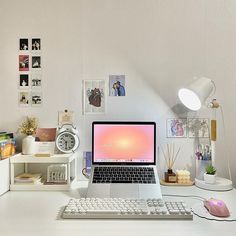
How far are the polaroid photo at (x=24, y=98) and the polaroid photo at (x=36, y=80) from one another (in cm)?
6

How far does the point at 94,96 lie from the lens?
1.63m

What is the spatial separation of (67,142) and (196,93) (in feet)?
2.70

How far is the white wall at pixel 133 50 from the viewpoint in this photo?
162 centimetres

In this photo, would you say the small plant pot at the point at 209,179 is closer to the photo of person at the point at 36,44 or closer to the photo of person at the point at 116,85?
the photo of person at the point at 116,85

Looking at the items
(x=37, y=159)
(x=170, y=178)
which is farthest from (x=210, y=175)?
(x=37, y=159)

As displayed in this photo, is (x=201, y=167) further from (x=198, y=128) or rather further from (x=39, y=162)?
(x=39, y=162)

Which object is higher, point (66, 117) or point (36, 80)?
point (36, 80)

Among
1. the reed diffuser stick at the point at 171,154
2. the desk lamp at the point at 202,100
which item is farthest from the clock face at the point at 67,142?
the desk lamp at the point at 202,100

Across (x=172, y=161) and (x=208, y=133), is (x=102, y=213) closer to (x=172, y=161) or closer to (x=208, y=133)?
(x=172, y=161)

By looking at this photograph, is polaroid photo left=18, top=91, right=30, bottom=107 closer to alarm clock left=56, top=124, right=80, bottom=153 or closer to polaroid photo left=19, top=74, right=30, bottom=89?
polaroid photo left=19, top=74, right=30, bottom=89

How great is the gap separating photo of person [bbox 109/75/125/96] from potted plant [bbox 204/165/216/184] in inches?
27.0

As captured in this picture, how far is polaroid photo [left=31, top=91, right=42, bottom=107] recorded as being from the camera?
1.64 m

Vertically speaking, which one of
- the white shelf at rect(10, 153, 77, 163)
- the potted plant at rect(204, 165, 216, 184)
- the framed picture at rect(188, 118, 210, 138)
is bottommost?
the potted plant at rect(204, 165, 216, 184)

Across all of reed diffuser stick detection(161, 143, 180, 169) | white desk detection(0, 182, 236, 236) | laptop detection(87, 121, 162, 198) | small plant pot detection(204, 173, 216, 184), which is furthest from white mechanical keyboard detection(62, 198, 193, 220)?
reed diffuser stick detection(161, 143, 180, 169)
